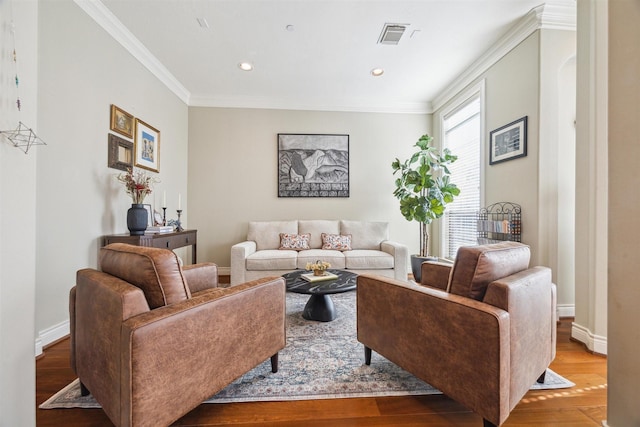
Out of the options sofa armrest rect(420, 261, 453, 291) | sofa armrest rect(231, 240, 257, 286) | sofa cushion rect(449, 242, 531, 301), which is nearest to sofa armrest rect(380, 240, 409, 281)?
sofa armrest rect(420, 261, 453, 291)

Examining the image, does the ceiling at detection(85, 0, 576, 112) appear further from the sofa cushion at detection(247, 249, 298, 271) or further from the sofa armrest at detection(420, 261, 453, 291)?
the sofa cushion at detection(247, 249, 298, 271)

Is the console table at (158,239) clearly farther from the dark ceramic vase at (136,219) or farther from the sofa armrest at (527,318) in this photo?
the sofa armrest at (527,318)

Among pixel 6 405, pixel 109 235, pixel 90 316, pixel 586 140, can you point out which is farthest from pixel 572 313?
pixel 109 235

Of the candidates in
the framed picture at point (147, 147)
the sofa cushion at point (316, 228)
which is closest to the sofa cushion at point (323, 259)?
the sofa cushion at point (316, 228)

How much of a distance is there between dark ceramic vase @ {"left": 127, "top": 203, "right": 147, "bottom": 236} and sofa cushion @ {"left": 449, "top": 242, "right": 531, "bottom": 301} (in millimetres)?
2660

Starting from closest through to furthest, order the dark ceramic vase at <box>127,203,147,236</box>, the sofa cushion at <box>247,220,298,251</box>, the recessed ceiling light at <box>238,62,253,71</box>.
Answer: the dark ceramic vase at <box>127,203,147,236</box> → the recessed ceiling light at <box>238,62,253,71</box> → the sofa cushion at <box>247,220,298,251</box>

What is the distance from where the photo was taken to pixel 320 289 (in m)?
2.20

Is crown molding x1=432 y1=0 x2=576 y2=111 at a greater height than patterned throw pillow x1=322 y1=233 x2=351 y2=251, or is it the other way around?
crown molding x1=432 y1=0 x2=576 y2=111

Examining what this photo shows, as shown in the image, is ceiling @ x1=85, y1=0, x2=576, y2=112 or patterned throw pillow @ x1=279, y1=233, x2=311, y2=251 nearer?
ceiling @ x1=85, y1=0, x2=576, y2=112

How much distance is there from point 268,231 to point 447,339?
3262 millimetres

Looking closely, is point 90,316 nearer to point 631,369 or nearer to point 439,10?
point 631,369

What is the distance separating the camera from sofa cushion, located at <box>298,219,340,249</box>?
4.17 meters

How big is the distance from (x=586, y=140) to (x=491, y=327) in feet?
6.41

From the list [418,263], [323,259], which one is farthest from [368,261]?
[418,263]
